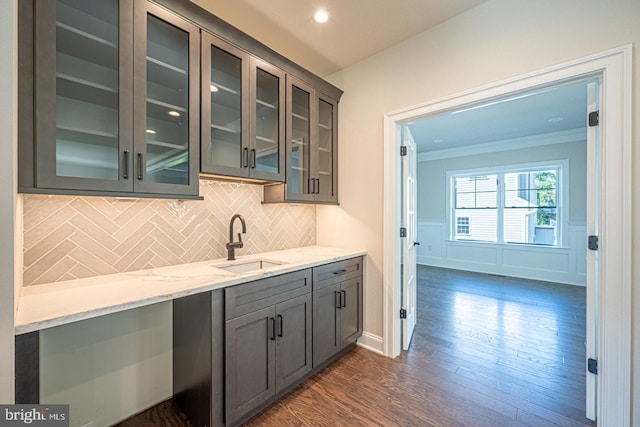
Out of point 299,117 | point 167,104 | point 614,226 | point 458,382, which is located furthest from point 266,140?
point 458,382

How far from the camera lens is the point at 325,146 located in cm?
269

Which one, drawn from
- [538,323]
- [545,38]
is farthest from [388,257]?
[538,323]

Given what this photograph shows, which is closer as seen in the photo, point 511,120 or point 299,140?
point 299,140

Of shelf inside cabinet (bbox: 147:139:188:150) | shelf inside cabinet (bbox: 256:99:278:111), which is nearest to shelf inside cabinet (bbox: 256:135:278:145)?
shelf inside cabinet (bbox: 256:99:278:111)

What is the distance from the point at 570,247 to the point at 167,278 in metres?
6.57

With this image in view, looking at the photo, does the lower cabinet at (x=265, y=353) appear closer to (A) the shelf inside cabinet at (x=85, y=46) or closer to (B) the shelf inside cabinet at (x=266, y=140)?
(B) the shelf inside cabinet at (x=266, y=140)

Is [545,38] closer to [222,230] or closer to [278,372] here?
[222,230]

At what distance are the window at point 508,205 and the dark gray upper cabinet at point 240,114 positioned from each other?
18.3 ft

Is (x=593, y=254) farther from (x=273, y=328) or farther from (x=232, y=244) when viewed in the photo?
(x=232, y=244)

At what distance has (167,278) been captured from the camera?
1523 mm

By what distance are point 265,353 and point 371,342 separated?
1.29 meters

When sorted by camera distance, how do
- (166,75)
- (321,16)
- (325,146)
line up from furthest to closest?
(325,146), (321,16), (166,75)

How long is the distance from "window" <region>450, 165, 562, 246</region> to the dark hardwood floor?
248cm

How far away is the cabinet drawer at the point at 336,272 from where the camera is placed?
2.08 meters
